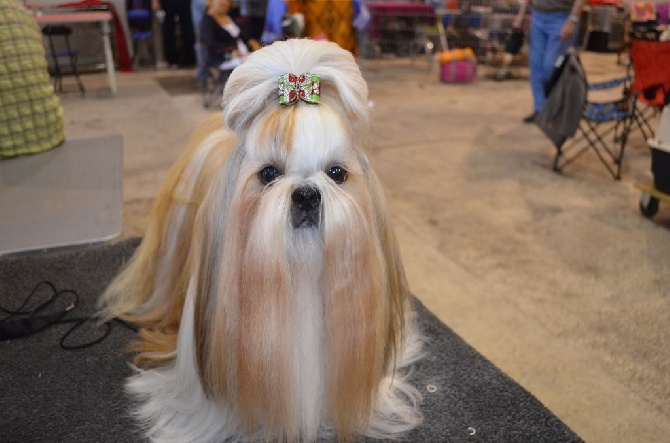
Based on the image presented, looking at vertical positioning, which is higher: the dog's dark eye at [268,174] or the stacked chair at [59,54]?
the dog's dark eye at [268,174]

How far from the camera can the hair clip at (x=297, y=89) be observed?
1.20 metres

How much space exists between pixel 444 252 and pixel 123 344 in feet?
5.58

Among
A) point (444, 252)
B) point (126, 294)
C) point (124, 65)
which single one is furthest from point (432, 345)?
point (124, 65)

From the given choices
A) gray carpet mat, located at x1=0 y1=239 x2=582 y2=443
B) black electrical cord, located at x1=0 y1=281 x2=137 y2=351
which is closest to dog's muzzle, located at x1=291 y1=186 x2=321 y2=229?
gray carpet mat, located at x1=0 y1=239 x2=582 y2=443

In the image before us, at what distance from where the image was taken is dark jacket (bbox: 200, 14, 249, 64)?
18.5ft

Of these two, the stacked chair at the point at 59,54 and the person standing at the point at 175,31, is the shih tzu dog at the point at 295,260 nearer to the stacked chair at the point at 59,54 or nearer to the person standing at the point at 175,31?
the stacked chair at the point at 59,54

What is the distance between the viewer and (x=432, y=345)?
214 centimetres

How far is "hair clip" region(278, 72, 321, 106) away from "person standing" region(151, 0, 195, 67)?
8.08 m

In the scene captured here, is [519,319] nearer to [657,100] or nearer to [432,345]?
[432,345]

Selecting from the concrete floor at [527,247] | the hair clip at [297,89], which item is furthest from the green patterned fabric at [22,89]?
the hair clip at [297,89]

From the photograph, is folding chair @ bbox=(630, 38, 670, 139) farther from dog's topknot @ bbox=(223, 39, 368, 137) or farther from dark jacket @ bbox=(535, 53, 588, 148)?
dog's topknot @ bbox=(223, 39, 368, 137)

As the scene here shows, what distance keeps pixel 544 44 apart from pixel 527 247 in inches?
102

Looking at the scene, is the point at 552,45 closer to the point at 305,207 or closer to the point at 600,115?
the point at 600,115

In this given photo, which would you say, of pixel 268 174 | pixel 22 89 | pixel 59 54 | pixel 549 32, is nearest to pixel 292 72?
pixel 268 174
